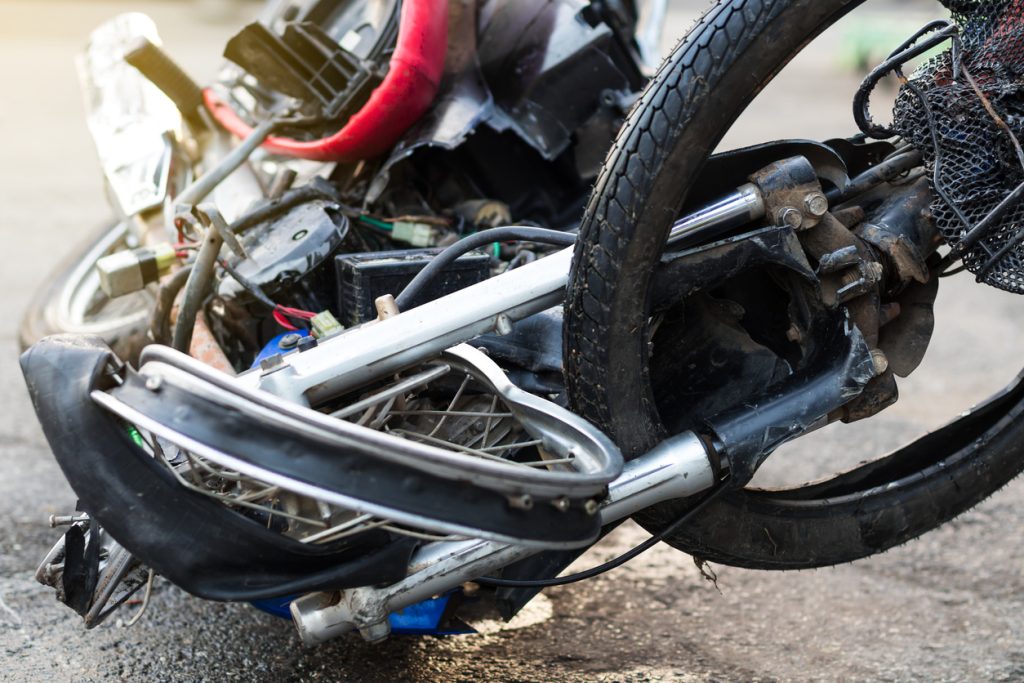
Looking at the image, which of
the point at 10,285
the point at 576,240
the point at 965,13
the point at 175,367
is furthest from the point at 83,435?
the point at 10,285

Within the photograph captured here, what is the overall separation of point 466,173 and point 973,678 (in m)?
1.61

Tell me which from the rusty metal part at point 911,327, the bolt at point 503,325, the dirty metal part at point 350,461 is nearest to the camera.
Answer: the dirty metal part at point 350,461

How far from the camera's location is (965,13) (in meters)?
1.96

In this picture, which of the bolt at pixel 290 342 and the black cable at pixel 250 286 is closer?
the bolt at pixel 290 342

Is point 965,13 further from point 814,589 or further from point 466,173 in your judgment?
point 814,589

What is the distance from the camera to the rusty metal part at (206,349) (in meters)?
2.25

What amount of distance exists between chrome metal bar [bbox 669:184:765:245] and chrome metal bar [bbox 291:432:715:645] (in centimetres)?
35

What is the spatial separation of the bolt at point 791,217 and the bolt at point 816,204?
0.02m

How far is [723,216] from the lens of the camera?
1865 mm

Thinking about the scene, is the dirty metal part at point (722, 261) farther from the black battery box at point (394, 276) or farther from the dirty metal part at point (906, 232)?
the black battery box at point (394, 276)

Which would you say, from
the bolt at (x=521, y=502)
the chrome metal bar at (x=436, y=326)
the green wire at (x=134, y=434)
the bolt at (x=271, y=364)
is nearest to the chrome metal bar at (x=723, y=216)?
the chrome metal bar at (x=436, y=326)

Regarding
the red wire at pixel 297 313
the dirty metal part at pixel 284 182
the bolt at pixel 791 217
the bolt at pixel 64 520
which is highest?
the bolt at pixel 791 217

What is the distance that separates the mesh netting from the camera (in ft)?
6.18

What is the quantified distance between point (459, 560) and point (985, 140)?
116cm
